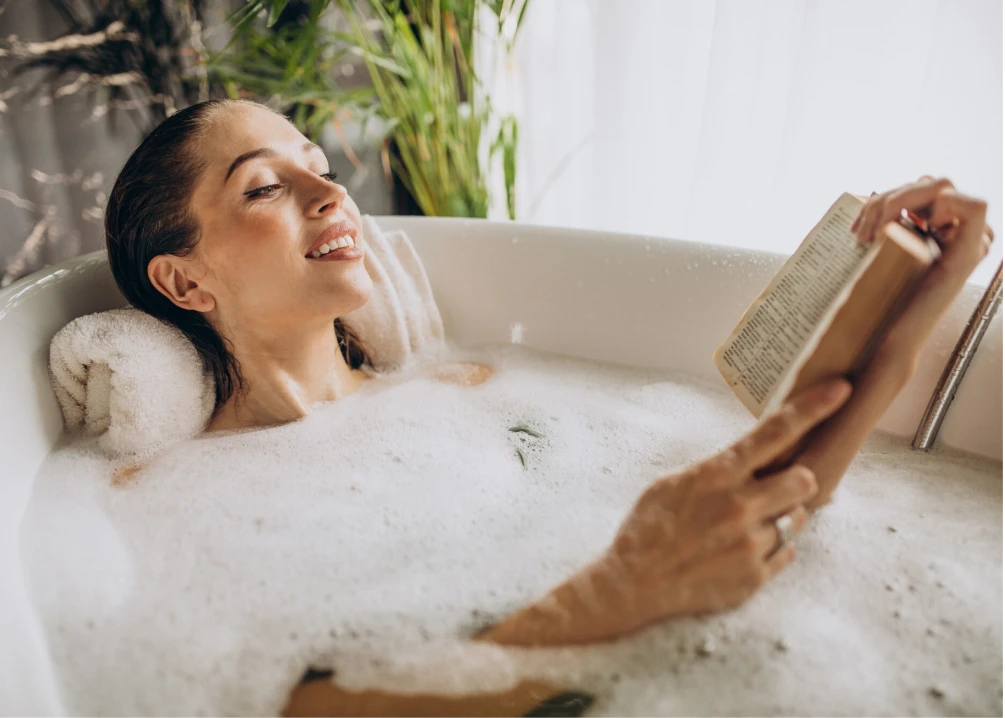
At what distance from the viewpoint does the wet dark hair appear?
103 cm

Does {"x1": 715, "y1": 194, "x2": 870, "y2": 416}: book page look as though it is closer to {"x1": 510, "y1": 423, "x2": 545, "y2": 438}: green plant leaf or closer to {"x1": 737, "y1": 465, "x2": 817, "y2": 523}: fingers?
{"x1": 737, "y1": 465, "x2": 817, "y2": 523}: fingers

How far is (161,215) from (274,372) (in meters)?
0.30

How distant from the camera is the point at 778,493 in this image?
2.05ft

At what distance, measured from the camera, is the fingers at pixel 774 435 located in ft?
2.04

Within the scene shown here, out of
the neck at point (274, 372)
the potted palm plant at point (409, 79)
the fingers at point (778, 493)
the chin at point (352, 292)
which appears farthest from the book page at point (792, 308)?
the potted palm plant at point (409, 79)

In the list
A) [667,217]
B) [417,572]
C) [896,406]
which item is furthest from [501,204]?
[417,572]

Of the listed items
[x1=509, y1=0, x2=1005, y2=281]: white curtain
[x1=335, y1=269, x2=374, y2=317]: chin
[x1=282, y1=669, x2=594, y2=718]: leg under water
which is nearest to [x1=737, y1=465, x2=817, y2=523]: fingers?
[x1=282, y1=669, x2=594, y2=718]: leg under water

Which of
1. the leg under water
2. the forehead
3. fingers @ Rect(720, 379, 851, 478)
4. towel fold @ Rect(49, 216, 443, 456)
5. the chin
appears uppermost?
the forehead

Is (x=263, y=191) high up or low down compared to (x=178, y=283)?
up

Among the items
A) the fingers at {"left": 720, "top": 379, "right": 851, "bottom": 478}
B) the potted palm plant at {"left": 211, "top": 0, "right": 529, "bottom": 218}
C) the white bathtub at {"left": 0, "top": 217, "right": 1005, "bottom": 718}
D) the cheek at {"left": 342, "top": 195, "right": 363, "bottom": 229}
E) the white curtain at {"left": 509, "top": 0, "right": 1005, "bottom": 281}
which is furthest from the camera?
the potted palm plant at {"left": 211, "top": 0, "right": 529, "bottom": 218}

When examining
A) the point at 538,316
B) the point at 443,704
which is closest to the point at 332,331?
the point at 538,316

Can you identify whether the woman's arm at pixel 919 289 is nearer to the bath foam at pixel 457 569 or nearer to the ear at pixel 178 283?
the bath foam at pixel 457 569

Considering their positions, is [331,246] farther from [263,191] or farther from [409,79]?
[409,79]

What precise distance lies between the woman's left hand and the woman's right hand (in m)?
0.10
